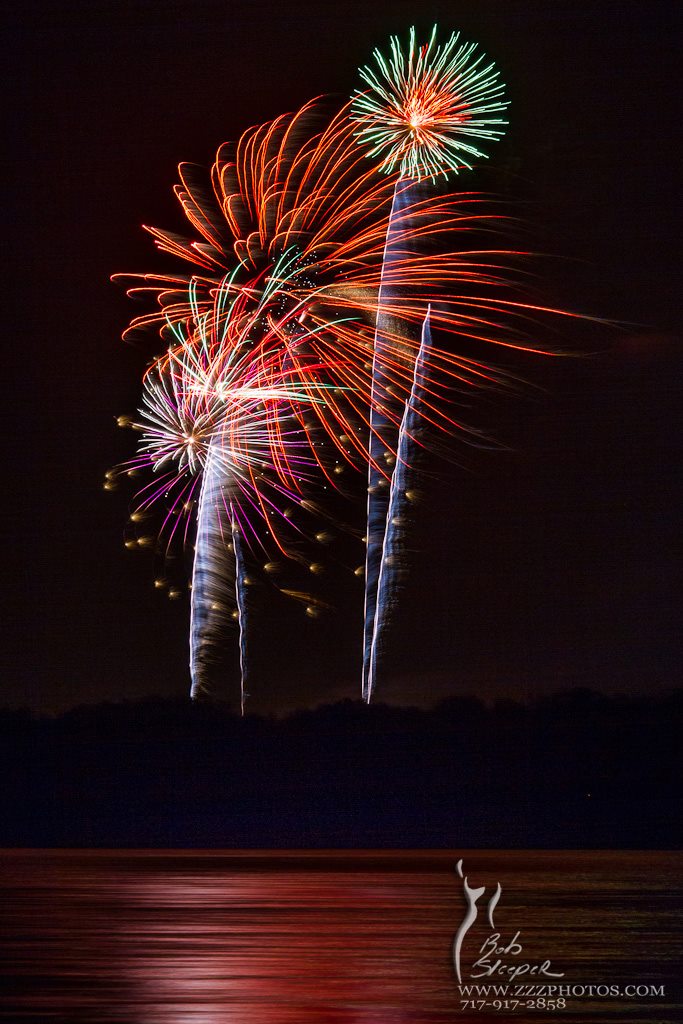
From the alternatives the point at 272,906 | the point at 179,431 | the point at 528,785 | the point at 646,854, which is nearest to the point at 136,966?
the point at 272,906

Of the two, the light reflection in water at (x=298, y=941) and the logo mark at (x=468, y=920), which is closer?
the light reflection in water at (x=298, y=941)

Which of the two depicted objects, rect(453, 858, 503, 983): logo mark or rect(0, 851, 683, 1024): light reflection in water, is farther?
rect(453, 858, 503, 983): logo mark

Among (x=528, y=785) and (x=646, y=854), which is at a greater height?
(x=528, y=785)

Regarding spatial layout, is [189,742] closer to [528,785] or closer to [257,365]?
[528,785]

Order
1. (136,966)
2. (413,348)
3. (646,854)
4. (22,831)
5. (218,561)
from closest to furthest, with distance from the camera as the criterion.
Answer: (136,966) → (413,348) → (218,561) → (646,854) → (22,831)

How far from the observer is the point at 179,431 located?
21469 millimetres

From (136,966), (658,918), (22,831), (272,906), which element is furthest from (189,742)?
(136,966)

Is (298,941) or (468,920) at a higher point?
(298,941)

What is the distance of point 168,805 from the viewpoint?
36.9 meters

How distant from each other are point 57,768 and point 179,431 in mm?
18562

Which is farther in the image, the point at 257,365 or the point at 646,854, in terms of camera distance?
the point at 646,854

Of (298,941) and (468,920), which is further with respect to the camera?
(298,941)

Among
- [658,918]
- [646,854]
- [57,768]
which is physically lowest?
[658,918]

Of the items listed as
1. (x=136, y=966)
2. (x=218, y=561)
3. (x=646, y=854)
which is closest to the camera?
(x=136, y=966)
